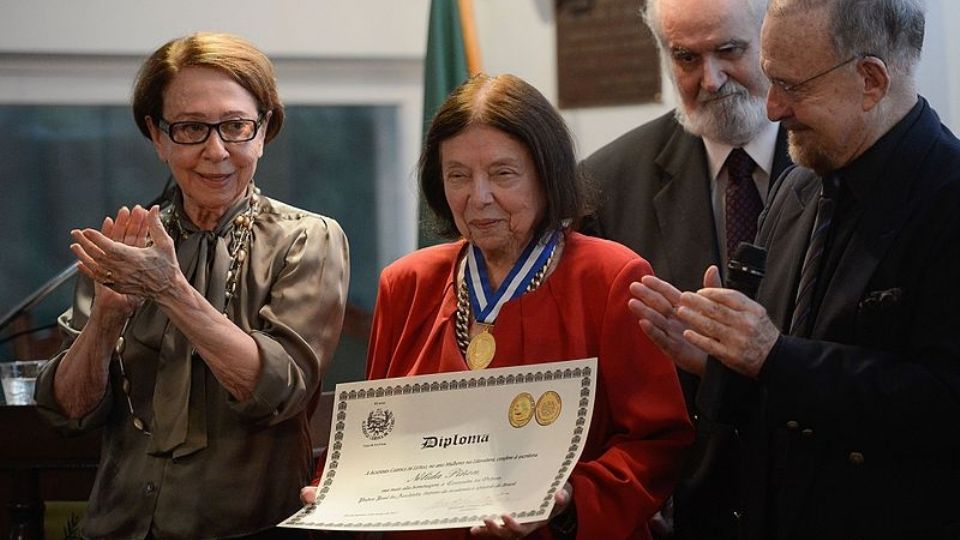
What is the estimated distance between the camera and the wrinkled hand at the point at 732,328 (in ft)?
7.55

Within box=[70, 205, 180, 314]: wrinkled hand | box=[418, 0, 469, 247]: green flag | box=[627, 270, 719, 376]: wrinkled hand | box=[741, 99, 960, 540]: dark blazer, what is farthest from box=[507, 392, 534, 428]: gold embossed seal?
box=[418, 0, 469, 247]: green flag

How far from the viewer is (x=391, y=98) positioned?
247 inches

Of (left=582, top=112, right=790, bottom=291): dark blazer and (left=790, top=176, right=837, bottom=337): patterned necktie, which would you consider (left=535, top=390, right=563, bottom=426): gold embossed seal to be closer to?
(left=790, top=176, right=837, bottom=337): patterned necktie

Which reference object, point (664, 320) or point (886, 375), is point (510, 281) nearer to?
point (664, 320)

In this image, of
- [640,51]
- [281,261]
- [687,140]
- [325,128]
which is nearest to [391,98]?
[325,128]

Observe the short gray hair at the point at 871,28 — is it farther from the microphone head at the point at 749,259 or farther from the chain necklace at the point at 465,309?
the chain necklace at the point at 465,309

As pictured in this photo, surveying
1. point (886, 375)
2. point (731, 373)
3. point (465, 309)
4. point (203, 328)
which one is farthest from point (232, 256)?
point (886, 375)

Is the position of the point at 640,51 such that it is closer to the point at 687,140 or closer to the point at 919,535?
the point at 687,140

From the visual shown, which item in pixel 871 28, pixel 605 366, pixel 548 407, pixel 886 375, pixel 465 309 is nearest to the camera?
pixel 886 375

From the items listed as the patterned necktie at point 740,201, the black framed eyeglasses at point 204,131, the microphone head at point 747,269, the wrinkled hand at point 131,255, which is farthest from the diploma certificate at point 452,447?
the patterned necktie at point 740,201

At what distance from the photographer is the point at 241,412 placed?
8.67 ft

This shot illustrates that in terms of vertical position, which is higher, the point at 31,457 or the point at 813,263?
the point at 813,263

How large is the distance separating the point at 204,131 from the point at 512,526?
1.02 meters

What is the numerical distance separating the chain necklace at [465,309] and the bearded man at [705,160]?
0.44m
